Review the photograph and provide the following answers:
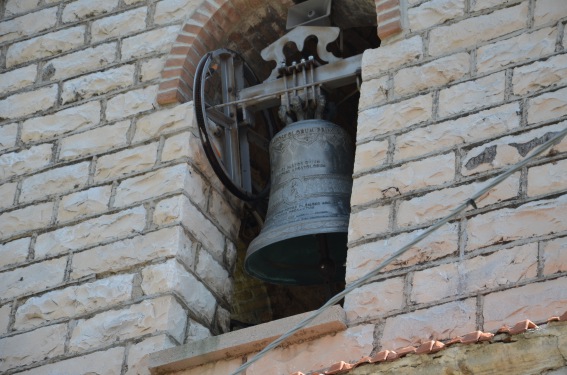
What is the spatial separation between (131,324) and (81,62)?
6.20 feet

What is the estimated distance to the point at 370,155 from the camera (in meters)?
7.31

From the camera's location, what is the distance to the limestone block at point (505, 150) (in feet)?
22.7

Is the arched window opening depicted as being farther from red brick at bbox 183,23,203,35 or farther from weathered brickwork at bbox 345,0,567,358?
weathered brickwork at bbox 345,0,567,358

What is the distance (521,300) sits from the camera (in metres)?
6.38

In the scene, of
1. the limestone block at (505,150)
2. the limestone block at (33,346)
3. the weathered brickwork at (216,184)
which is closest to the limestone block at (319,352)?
the weathered brickwork at (216,184)

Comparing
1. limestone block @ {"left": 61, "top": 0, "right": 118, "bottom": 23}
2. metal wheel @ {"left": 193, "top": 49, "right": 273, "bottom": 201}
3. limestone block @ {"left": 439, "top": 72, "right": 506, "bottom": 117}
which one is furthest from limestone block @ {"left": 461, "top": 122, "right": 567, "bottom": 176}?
limestone block @ {"left": 61, "top": 0, "right": 118, "bottom": 23}

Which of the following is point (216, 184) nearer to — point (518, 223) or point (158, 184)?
point (158, 184)

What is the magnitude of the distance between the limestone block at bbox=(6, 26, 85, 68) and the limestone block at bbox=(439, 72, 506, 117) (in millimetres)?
2270

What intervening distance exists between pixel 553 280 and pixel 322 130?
Answer: 178 cm

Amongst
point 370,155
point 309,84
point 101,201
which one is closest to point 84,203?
point 101,201

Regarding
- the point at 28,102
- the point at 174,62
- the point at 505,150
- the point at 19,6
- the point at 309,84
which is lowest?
the point at 505,150

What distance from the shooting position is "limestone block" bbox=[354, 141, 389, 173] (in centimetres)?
727

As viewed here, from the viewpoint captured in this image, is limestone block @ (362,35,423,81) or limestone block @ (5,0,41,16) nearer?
limestone block @ (362,35,423,81)

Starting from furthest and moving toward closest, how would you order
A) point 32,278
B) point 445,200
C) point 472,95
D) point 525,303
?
1. point 32,278
2. point 472,95
3. point 445,200
4. point 525,303
